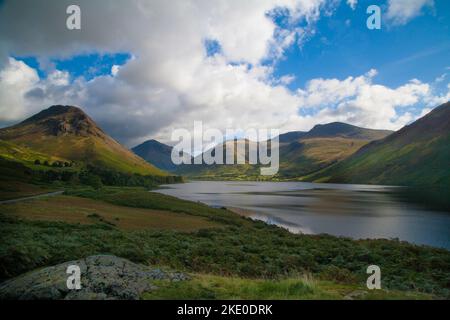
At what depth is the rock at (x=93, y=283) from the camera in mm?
11773

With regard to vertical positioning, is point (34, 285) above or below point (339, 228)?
above

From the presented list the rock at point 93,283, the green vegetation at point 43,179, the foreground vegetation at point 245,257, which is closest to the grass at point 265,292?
the foreground vegetation at point 245,257

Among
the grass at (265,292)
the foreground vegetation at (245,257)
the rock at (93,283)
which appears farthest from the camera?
the foreground vegetation at (245,257)

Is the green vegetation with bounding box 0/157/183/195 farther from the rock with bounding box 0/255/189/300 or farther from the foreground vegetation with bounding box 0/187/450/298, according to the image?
the rock with bounding box 0/255/189/300

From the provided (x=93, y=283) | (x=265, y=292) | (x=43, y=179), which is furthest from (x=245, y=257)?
(x=43, y=179)

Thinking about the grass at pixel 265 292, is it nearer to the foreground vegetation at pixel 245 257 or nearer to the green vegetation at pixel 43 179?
the foreground vegetation at pixel 245 257

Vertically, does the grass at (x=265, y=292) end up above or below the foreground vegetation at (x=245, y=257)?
above

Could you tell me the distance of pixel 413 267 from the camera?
28.9 meters

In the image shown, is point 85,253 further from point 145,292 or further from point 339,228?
point 339,228

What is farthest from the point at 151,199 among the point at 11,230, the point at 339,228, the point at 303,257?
the point at 303,257
